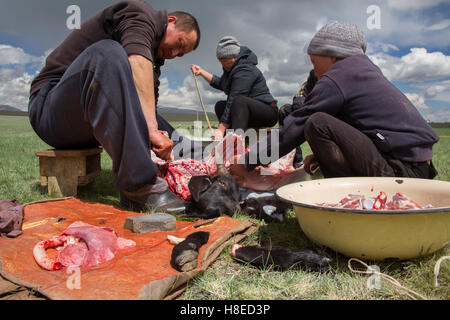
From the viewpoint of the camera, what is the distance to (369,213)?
1.42 metres

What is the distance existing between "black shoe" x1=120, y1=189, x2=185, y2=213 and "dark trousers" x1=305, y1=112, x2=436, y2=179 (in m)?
1.18

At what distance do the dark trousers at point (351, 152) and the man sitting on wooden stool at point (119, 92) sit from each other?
1140mm

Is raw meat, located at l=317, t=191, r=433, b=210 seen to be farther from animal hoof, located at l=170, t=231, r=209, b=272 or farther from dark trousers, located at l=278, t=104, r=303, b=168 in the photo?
dark trousers, located at l=278, t=104, r=303, b=168

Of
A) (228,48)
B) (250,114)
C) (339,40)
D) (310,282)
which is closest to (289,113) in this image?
A: (250,114)

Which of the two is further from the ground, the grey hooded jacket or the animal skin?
the grey hooded jacket

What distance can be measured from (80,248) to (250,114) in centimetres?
366

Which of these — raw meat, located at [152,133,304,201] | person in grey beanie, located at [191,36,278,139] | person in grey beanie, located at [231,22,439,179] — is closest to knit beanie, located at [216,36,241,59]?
person in grey beanie, located at [191,36,278,139]

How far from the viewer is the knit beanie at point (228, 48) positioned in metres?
5.30

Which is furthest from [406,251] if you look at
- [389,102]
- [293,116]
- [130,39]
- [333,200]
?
[130,39]

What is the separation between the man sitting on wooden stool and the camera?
93.0 inches

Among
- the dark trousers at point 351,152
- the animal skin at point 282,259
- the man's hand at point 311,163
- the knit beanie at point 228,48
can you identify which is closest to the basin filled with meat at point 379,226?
the animal skin at point 282,259

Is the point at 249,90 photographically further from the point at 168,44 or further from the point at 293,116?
the point at 293,116

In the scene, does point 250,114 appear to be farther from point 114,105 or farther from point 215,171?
point 114,105

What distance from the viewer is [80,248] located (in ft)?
5.29
